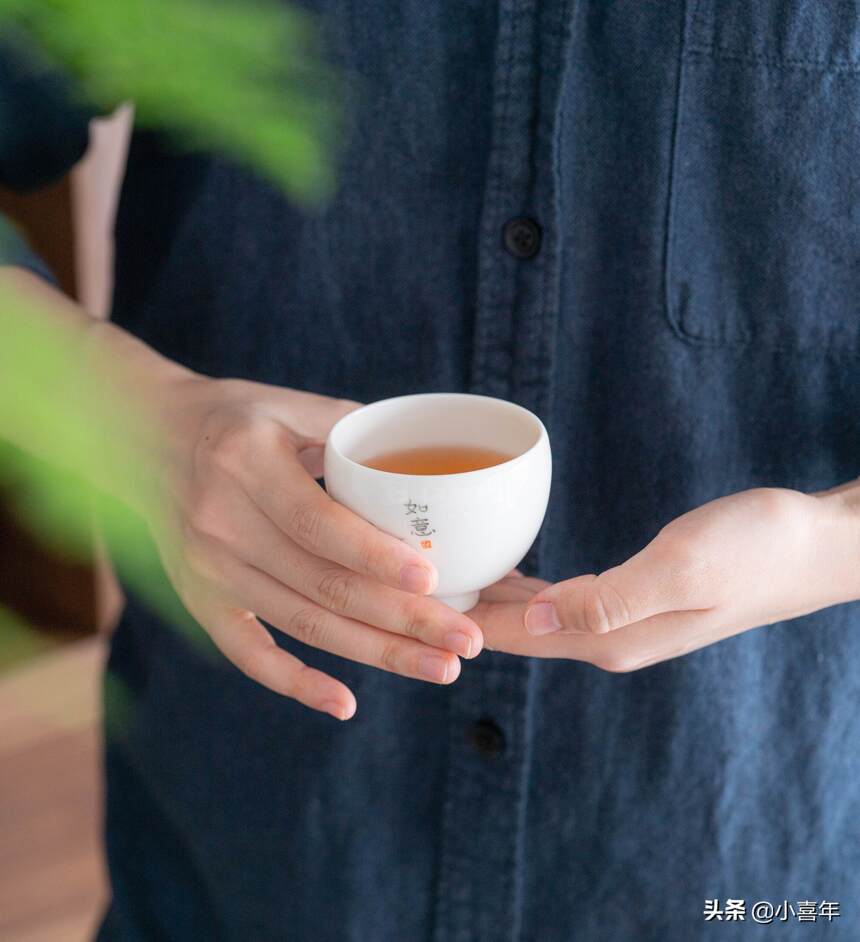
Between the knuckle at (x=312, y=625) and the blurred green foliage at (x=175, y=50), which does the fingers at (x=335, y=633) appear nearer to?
the knuckle at (x=312, y=625)

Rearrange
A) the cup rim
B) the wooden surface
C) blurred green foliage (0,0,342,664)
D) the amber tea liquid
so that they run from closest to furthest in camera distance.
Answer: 1. blurred green foliage (0,0,342,664)
2. the cup rim
3. the amber tea liquid
4. the wooden surface

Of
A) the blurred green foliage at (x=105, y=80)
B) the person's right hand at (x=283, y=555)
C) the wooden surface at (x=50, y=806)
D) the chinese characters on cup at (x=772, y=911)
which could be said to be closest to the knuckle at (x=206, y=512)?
the person's right hand at (x=283, y=555)

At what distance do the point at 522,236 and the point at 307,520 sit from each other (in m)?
0.27

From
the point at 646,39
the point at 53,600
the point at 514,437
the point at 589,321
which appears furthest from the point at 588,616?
the point at 53,600

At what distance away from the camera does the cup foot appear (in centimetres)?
56

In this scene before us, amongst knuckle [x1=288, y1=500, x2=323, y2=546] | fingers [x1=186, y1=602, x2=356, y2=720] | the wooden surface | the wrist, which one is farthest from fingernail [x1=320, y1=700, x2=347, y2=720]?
the wooden surface

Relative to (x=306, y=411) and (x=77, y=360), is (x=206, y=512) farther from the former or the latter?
(x=77, y=360)

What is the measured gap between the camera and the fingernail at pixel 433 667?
52 centimetres

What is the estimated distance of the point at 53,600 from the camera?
2248mm

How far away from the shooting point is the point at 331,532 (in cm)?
51

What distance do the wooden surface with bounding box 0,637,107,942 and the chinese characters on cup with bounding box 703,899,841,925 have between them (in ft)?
3.65

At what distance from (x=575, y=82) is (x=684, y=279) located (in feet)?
0.47

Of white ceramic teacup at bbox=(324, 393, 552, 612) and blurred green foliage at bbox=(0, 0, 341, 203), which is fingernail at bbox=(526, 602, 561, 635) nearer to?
white ceramic teacup at bbox=(324, 393, 552, 612)

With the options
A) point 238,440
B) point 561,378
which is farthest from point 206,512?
→ point 561,378
